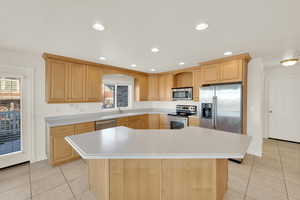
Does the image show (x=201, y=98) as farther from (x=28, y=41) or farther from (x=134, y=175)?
(x=28, y=41)

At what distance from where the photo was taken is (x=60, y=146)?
282 cm

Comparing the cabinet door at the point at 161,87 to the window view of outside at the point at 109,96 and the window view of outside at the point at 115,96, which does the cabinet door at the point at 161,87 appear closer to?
the window view of outside at the point at 115,96

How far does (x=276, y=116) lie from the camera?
442 cm

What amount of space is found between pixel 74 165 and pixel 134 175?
80.1 inches

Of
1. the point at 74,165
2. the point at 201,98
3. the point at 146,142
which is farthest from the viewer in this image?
the point at 201,98

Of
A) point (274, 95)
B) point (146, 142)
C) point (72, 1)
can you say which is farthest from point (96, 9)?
point (274, 95)

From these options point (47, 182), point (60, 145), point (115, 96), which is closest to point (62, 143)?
point (60, 145)

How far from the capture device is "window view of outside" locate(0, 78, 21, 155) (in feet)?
9.00

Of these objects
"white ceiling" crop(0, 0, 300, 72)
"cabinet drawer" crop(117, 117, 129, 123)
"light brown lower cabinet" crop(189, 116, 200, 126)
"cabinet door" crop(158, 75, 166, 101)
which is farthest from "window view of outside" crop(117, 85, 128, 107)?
"light brown lower cabinet" crop(189, 116, 200, 126)

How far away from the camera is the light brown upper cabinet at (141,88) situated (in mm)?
5016

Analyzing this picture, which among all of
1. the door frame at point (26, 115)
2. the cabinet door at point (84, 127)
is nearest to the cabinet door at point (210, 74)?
the cabinet door at point (84, 127)

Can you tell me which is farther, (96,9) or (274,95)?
(274,95)

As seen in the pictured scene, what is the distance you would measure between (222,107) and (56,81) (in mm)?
3828

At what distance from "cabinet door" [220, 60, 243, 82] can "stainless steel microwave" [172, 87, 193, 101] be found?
113 cm
